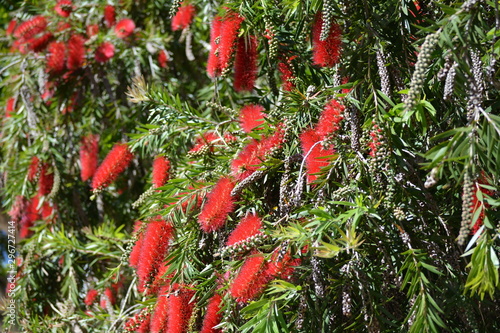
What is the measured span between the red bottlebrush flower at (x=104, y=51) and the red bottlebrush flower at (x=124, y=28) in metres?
0.06

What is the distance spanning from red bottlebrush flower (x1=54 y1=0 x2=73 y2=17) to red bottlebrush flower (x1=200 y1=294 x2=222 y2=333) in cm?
179

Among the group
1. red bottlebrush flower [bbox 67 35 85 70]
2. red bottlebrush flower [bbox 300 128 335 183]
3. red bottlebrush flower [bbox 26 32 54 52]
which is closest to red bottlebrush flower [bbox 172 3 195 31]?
red bottlebrush flower [bbox 67 35 85 70]

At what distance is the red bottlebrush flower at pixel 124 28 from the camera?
2604 mm

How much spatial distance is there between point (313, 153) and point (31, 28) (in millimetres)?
1786

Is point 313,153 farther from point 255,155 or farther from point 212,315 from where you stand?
point 212,315

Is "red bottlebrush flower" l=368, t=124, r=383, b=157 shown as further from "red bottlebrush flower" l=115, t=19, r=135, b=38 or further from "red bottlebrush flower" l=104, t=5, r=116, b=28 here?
"red bottlebrush flower" l=104, t=5, r=116, b=28

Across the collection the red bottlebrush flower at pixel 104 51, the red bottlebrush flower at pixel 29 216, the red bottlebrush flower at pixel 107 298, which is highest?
the red bottlebrush flower at pixel 104 51

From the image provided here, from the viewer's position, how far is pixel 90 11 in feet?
9.21

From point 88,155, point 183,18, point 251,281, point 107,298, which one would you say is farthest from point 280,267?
point 88,155

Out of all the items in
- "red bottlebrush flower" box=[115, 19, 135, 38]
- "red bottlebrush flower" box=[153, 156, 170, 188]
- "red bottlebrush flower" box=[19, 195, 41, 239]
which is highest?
"red bottlebrush flower" box=[115, 19, 135, 38]

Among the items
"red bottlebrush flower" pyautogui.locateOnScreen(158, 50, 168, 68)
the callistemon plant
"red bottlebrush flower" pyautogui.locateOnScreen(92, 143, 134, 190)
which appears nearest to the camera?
the callistemon plant

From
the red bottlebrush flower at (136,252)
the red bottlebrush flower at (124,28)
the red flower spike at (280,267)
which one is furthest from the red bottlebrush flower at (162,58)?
the red flower spike at (280,267)

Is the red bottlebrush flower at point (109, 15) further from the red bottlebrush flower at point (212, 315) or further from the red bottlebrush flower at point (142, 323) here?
the red bottlebrush flower at point (212, 315)

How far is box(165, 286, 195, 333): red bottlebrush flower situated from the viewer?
51.9 inches
